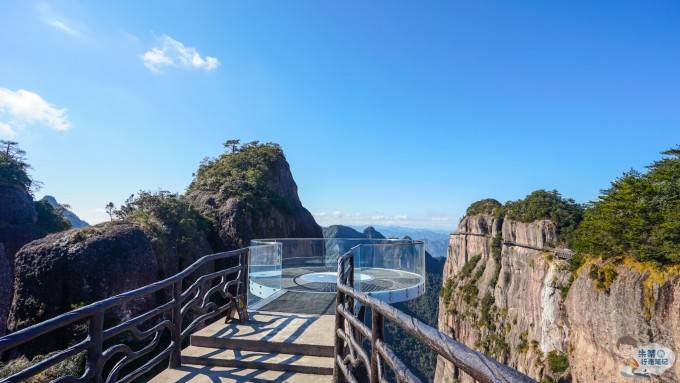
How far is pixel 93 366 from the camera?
2.61 meters

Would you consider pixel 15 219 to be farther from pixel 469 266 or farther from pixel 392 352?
pixel 469 266

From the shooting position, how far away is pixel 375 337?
7.48 ft

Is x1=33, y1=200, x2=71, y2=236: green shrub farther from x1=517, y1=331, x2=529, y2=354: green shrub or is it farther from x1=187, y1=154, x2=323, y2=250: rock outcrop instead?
x1=517, y1=331, x2=529, y2=354: green shrub

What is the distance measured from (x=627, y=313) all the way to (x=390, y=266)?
11810 millimetres

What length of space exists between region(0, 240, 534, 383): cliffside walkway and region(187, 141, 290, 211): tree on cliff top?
18.2 meters

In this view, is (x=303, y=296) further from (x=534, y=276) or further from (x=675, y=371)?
(x=534, y=276)

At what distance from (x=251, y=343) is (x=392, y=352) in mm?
2966

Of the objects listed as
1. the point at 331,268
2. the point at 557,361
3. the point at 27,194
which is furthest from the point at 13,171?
the point at 557,361

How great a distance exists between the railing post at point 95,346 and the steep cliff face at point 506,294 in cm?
2489

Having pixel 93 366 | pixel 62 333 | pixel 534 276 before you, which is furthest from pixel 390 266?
pixel 534 276

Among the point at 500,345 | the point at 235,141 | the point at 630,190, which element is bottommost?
the point at 500,345

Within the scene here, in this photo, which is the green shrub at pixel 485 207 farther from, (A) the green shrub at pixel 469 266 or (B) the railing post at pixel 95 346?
(B) the railing post at pixel 95 346

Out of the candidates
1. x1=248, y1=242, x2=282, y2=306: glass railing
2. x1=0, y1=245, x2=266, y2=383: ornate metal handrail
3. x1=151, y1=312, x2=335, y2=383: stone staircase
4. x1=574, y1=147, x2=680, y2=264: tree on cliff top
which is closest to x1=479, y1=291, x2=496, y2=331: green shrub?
x1=574, y1=147, x2=680, y2=264: tree on cliff top

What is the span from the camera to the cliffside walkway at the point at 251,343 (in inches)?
71.6
